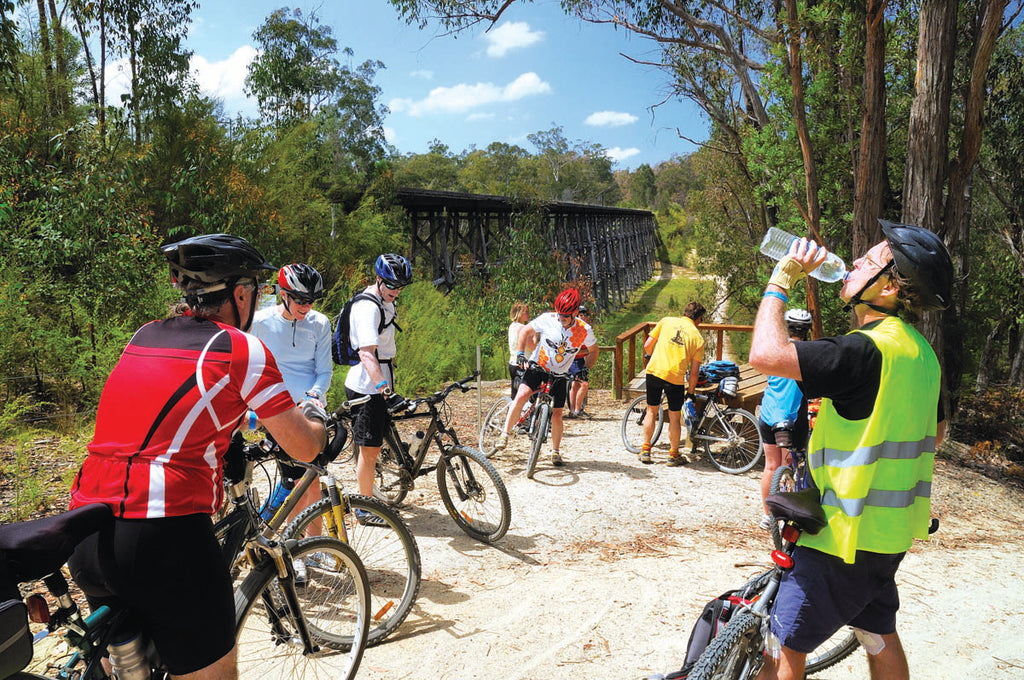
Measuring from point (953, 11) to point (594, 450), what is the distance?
6.50 m

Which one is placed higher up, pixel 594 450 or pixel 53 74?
pixel 53 74

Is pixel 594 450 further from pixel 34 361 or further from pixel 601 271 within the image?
pixel 601 271

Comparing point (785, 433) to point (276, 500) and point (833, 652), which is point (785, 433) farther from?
point (276, 500)

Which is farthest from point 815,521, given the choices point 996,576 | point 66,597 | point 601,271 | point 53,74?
point 601,271

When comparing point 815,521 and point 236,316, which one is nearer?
point 815,521

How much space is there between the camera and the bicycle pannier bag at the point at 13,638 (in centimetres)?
142

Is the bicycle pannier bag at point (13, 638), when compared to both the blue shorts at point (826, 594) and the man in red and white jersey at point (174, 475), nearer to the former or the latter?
the man in red and white jersey at point (174, 475)

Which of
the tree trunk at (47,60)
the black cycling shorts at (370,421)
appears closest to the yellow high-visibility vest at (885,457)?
the black cycling shorts at (370,421)

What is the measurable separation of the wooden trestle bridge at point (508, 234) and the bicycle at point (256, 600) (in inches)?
483

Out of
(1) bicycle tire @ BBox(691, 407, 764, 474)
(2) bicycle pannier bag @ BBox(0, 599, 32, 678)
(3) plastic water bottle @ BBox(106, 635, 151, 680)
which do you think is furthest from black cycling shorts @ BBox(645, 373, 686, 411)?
(2) bicycle pannier bag @ BBox(0, 599, 32, 678)

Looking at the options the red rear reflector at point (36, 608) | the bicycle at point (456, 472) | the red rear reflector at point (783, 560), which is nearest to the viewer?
the red rear reflector at point (36, 608)

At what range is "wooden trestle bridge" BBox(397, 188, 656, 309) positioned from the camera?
833 inches

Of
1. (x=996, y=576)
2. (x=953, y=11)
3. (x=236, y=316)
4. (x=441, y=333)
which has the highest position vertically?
(x=953, y=11)

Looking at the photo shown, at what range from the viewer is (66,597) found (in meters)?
1.67
